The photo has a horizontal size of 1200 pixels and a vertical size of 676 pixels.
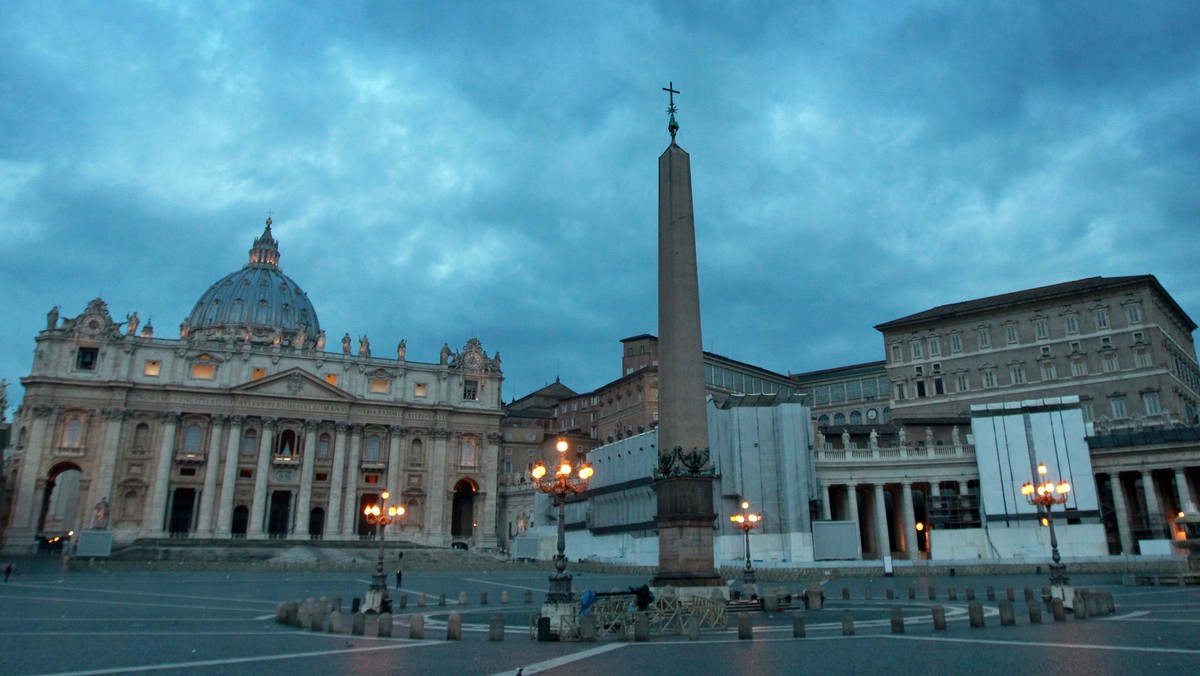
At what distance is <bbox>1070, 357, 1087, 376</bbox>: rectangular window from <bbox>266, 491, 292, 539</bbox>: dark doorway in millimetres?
64826

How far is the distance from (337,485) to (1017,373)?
187ft

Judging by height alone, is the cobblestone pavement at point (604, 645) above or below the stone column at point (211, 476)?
below

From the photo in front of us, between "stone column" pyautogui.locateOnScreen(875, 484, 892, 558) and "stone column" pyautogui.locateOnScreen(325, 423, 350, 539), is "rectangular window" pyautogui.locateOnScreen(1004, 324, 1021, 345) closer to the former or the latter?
"stone column" pyautogui.locateOnScreen(875, 484, 892, 558)

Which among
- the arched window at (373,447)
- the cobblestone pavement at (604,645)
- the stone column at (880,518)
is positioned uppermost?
the arched window at (373,447)

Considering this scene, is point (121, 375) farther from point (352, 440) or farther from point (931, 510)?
point (931, 510)

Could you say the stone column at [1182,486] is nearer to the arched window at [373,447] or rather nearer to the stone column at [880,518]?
the stone column at [880,518]

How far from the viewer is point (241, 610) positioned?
22234 millimetres

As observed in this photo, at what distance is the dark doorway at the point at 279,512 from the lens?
74125mm

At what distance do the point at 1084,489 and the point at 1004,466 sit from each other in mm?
4004

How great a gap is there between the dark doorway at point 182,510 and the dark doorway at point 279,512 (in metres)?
6.68

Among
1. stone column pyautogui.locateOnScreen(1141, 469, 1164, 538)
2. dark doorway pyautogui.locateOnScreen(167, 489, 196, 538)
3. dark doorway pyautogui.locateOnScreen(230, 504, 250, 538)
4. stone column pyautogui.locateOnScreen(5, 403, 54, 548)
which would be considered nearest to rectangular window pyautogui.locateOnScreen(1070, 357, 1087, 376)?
stone column pyautogui.locateOnScreen(1141, 469, 1164, 538)

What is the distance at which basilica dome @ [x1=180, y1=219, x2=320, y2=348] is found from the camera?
327 ft

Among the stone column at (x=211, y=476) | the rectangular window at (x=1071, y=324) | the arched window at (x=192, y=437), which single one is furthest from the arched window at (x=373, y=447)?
the rectangular window at (x=1071, y=324)

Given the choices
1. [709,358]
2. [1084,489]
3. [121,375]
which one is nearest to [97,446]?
[121,375]
